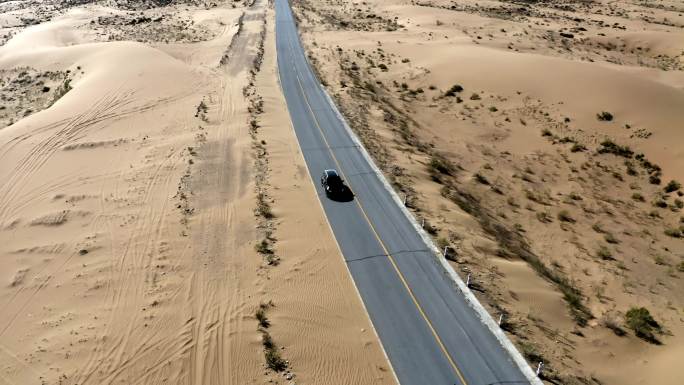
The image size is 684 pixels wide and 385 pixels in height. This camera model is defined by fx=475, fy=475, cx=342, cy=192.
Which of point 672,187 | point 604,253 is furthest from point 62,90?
point 672,187

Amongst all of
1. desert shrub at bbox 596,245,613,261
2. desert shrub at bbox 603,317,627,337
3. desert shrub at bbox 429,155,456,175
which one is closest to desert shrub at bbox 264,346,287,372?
desert shrub at bbox 603,317,627,337

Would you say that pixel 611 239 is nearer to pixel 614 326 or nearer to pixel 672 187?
pixel 614 326

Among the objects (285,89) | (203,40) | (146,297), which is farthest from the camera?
(203,40)

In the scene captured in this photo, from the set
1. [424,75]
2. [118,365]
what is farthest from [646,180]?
[118,365]

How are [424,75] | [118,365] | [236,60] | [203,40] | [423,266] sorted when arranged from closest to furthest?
[118,365] → [423,266] → [424,75] → [236,60] → [203,40]

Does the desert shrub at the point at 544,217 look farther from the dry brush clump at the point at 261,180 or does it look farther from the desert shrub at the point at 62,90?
the desert shrub at the point at 62,90

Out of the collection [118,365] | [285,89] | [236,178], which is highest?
[285,89]

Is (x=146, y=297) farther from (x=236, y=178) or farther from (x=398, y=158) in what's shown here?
(x=398, y=158)
